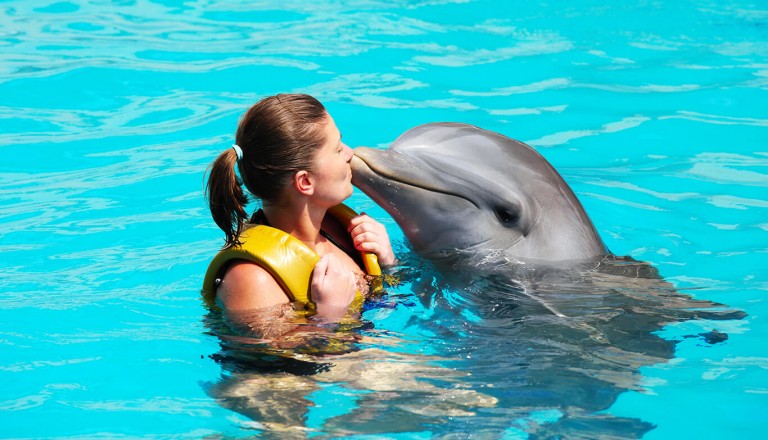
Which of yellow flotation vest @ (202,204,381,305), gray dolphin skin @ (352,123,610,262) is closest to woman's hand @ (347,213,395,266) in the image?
gray dolphin skin @ (352,123,610,262)

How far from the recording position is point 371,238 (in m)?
5.84

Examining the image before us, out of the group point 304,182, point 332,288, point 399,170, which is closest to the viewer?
point 332,288

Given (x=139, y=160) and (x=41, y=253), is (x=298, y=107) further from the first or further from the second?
(x=139, y=160)

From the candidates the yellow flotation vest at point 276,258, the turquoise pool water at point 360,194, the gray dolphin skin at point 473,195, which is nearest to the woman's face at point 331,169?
the gray dolphin skin at point 473,195

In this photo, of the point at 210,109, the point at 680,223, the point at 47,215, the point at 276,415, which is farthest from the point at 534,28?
the point at 276,415

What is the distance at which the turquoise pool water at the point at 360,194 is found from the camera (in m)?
5.15

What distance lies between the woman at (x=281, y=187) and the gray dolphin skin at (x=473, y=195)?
251mm

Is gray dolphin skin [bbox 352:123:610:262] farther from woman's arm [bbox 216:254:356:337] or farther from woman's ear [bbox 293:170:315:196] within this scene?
woman's arm [bbox 216:254:356:337]

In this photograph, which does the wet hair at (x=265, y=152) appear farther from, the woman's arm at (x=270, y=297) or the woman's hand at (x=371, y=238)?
the woman's hand at (x=371, y=238)

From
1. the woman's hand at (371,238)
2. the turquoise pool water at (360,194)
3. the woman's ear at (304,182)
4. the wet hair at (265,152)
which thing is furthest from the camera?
the woman's hand at (371,238)

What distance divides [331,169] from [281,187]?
0.28 m

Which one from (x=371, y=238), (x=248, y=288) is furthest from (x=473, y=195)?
(x=248, y=288)

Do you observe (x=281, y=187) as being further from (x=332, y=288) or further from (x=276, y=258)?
(x=332, y=288)

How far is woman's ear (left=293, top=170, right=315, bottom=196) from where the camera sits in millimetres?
5387
